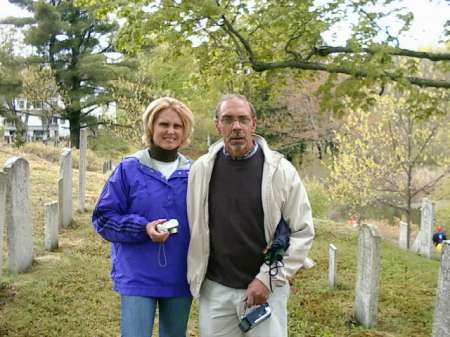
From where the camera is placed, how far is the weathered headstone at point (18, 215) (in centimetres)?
668

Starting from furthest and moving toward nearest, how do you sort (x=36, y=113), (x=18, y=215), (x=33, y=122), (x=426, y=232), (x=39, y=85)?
(x=33, y=122), (x=36, y=113), (x=39, y=85), (x=426, y=232), (x=18, y=215)

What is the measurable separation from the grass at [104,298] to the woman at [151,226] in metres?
2.51

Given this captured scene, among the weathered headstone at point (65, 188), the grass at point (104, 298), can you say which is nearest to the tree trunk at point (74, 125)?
the weathered headstone at point (65, 188)

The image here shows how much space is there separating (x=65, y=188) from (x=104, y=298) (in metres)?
3.88

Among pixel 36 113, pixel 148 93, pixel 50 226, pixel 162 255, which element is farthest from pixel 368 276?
pixel 36 113

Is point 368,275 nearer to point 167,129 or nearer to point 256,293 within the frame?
point 256,293

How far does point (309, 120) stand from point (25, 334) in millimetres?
26592

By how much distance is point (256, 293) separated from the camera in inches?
118

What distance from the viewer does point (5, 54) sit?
102 ft

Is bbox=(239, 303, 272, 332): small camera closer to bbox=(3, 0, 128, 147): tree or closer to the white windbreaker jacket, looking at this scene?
the white windbreaker jacket

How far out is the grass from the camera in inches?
221

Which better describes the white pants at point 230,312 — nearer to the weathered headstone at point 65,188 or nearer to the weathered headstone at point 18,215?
the weathered headstone at point 18,215

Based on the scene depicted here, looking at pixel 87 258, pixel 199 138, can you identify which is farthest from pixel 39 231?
pixel 199 138

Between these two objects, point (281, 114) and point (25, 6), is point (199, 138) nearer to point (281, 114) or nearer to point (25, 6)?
point (281, 114)
